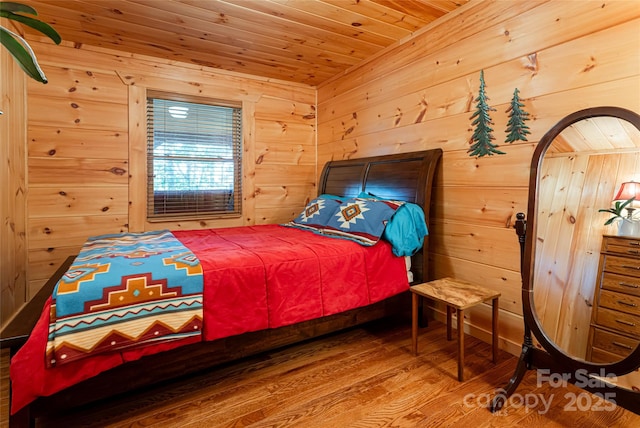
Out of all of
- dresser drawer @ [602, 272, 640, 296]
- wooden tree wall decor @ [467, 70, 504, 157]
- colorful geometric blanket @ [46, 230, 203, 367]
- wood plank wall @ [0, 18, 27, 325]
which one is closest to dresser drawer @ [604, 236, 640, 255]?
dresser drawer @ [602, 272, 640, 296]

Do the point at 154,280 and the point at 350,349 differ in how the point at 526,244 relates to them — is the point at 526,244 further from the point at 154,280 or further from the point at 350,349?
the point at 154,280

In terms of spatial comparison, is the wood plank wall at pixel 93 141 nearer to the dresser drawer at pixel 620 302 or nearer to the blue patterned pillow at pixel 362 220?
the blue patterned pillow at pixel 362 220

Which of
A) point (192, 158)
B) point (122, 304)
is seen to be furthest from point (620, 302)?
point (192, 158)

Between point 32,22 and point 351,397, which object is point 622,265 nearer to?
point 351,397

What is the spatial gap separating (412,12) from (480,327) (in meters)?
2.35

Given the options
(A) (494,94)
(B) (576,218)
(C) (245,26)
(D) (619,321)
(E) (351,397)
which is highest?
(C) (245,26)

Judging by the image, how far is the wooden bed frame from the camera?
1418 millimetres

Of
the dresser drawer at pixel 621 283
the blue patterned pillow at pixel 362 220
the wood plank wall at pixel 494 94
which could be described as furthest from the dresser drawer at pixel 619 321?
the blue patterned pillow at pixel 362 220

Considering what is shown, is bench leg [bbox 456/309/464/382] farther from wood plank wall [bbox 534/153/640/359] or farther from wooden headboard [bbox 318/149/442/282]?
wooden headboard [bbox 318/149/442/282]

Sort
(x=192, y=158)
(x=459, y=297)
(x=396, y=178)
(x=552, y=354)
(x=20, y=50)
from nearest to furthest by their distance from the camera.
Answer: (x=20, y=50) < (x=552, y=354) < (x=459, y=297) < (x=396, y=178) < (x=192, y=158)

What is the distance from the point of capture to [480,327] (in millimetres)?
2383

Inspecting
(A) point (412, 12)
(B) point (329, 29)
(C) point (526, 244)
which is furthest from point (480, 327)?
(B) point (329, 29)

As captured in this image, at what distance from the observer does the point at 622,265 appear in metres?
1.49

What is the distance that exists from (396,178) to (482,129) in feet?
2.47
